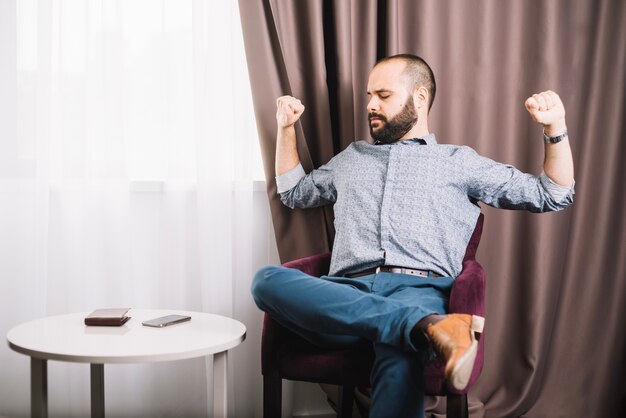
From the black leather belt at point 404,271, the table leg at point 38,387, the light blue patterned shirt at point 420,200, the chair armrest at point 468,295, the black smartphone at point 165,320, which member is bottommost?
the table leg at point 38,387

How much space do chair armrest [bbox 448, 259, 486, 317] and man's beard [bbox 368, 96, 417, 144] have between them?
1.89 ft

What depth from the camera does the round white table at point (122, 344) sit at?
1.51 m

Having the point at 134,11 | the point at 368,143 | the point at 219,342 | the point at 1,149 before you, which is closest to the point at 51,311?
the point at 1,149

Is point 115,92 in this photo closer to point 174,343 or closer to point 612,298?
point 174,343

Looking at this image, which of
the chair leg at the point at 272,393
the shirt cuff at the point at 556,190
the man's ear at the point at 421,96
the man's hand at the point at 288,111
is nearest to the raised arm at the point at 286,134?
the man's hand at the point at 288,111

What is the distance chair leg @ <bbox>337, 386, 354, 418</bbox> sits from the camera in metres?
2.18

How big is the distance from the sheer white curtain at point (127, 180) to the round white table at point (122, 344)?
0.48 metres

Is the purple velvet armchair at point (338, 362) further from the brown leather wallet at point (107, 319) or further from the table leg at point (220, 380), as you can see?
the brown leather wallet at point (107, 319)

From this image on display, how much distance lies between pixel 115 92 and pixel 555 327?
1924 mm

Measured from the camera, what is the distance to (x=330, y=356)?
177cm

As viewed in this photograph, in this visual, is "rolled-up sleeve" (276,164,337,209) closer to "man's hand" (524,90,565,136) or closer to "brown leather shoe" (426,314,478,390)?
"man's hand" (524,90,565,136)

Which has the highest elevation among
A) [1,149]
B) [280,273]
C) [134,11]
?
[134,11]

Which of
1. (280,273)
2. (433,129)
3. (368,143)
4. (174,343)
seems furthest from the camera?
(433,129)

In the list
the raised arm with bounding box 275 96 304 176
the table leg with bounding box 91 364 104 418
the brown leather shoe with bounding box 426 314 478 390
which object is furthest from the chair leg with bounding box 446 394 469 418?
the table leg with bounding box 91 364 104 418
